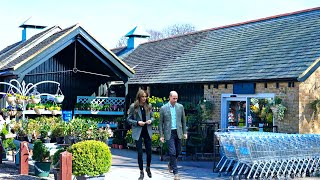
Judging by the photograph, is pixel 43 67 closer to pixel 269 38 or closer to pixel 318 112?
pixel 269 38

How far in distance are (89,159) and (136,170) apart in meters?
3.55

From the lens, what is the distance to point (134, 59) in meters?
26.9

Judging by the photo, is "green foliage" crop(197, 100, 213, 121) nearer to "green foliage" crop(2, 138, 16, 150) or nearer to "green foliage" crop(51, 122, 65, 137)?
"green foliage" crop(51, 122, 65, 137)

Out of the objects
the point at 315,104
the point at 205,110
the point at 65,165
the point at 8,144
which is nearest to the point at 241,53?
the point at 205,110

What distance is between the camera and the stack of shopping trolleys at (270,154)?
453 inches

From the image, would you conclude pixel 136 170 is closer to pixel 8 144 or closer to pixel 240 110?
pixel 8 144

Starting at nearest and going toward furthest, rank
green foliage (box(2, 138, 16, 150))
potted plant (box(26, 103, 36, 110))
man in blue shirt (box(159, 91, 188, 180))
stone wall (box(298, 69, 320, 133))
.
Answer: man in blue shirt (box(159, 91, 188, 180)), stone wall (box(298, 69, 320, 133)), green foliage (box(2, 138, 16, 150)), potted plant (box(26, 103, 36, 110))

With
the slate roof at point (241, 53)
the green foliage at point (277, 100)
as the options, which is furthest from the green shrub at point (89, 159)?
the slate roof at point (241, 53)

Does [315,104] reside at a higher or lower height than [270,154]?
higher

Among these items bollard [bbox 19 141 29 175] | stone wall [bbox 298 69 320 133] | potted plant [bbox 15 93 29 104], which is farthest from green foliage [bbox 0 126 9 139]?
stone wall [bbox 298 69 320 133]

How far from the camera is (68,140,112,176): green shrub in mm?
9938

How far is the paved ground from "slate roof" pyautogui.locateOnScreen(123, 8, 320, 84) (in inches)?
138

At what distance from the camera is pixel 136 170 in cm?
1334

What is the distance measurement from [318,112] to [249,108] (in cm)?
237
